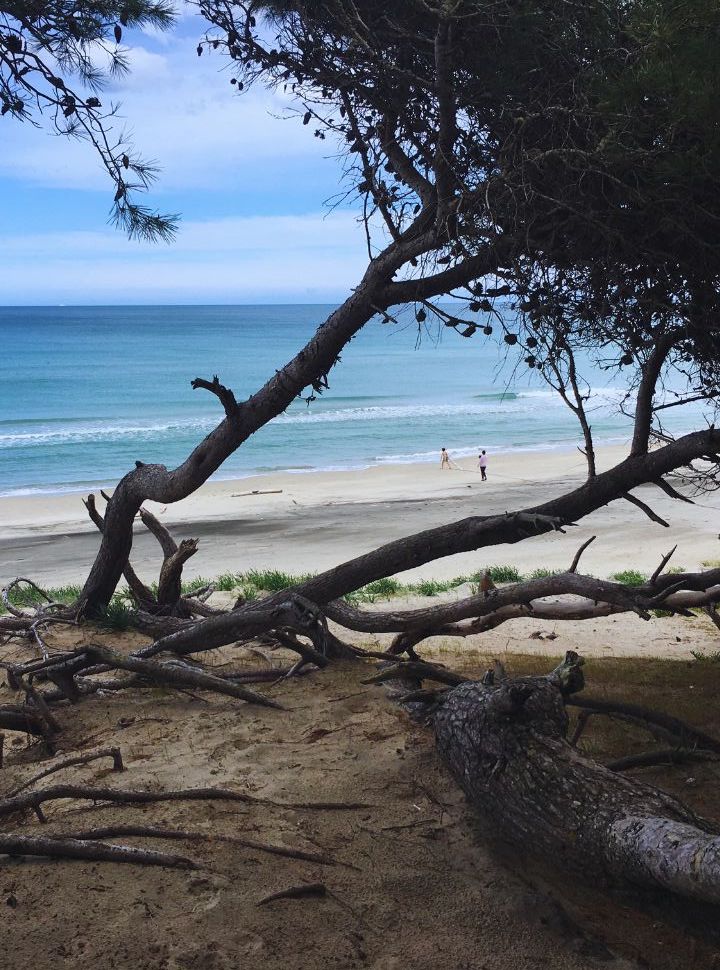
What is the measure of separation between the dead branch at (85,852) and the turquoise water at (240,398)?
12924mm

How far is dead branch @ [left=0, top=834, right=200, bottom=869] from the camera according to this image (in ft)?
11.4

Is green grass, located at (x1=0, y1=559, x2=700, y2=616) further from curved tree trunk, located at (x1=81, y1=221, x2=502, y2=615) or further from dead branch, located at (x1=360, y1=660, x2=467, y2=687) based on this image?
dead branch, located at (x1=360, y1=660, x2=467, y2=687)

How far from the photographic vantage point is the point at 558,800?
3.71 m

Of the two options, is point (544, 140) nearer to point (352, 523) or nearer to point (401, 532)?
point (401, 532)

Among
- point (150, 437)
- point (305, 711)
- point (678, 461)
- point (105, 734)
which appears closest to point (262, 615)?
point (305, 711)

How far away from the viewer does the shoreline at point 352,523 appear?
16.8 m

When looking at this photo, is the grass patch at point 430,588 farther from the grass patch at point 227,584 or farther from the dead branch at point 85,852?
the dead branch at point 85,852

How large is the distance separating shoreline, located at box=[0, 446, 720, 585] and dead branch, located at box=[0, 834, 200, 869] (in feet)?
37.3

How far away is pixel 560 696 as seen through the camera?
13.7 feet

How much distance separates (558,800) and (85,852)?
74.8 inches

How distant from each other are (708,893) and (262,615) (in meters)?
3.47

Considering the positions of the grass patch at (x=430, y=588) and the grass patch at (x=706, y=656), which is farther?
the grass patch at (x=430, y=588)

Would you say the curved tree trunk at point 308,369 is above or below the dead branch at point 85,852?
above

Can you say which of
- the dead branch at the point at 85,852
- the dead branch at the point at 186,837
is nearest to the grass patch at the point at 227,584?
the dead branch at the point at 186,837
